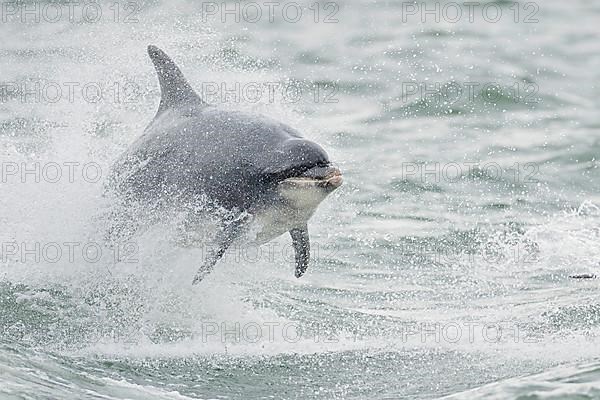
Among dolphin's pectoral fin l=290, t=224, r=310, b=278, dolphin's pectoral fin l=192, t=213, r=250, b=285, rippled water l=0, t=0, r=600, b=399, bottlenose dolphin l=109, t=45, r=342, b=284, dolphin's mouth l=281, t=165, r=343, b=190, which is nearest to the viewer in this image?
rippled water l=0, t=0, r=600, b=399

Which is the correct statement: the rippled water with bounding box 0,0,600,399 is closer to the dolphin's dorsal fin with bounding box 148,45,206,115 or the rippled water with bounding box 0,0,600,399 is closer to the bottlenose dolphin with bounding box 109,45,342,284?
the bottlenose dolphin with bounding box 109,45,342,284

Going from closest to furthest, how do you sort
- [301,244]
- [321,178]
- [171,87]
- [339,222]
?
[321,178] < [301,244] < [171,87] < [339,222]

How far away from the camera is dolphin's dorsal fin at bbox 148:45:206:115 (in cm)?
1021

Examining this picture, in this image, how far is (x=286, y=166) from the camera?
8.92 metres

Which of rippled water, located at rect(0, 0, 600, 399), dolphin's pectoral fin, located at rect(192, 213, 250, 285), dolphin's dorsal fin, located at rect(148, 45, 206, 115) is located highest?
dolphin's dorsal fin, located at rect(148, 45, 206, 115)

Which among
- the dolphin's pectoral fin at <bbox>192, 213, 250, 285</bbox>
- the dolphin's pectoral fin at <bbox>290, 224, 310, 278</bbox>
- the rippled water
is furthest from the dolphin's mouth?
the rippled water

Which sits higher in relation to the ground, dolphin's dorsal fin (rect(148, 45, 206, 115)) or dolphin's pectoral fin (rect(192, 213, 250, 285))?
dolphin's dorsal fin (rect(148, 45, 206, 115))

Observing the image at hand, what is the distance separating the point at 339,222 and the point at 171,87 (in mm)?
4248

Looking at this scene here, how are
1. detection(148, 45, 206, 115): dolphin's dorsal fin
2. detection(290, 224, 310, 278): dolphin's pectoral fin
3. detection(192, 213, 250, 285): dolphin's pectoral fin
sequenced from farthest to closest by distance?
detection(148, 45, 206, 115): dolphin's dorsal fin
detection(290, 224, 310, 278): dolphin's pectoral fin
detection(192, 213, 250, 285): dolphin's pectoral fin

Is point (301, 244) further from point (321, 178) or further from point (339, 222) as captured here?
point (339, 222)

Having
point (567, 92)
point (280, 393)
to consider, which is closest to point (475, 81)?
point (567, 92)

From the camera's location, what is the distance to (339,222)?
14.0 metres

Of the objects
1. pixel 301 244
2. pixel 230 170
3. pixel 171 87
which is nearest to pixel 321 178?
pixel 230 170

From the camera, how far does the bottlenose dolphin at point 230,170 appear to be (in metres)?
8.91
